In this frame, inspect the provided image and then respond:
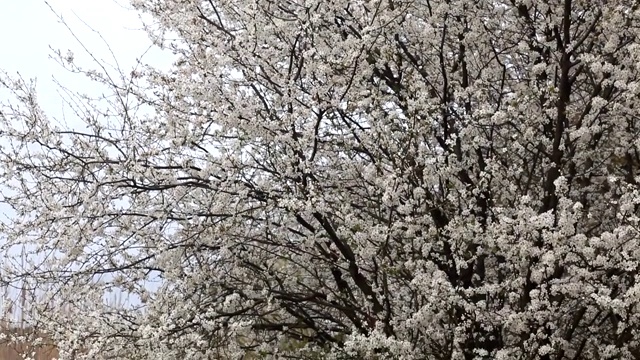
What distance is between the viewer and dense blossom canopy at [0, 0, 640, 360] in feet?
14.3

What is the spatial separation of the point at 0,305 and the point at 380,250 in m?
2.93

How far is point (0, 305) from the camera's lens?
225 inches

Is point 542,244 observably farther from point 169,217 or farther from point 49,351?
point 49,351

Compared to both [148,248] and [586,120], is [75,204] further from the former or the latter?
[586,120]

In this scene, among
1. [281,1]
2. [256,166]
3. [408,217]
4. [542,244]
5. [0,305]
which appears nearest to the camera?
[542,244]

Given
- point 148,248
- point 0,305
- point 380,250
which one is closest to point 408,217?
point 380,250

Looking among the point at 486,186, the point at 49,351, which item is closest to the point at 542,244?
the point at 486,186

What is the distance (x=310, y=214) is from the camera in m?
4.62

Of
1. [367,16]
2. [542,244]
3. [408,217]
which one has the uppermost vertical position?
[367,16]

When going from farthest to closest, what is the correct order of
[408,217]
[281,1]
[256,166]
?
[281,1] → [256,166] → [408,217]

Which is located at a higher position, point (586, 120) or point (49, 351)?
point (586, 120)

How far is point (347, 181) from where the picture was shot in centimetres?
500

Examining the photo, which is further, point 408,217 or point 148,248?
point 148,248

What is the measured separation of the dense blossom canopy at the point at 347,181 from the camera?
4355mm
